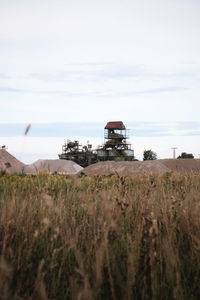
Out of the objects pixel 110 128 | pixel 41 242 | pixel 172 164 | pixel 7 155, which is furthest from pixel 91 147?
pixel 41 242

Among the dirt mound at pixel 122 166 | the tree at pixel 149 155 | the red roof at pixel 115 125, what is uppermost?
the red roof at pixel 115 125

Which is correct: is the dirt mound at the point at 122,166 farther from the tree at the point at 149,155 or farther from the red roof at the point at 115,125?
the tree at the point at 149,155

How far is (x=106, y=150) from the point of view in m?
52.9

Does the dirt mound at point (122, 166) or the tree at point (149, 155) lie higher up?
the tree at point (149, 155)

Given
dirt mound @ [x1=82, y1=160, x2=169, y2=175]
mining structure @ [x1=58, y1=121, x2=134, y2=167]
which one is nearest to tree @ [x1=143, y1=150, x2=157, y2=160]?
mining structure @ [x1=58, y1=121, x2=134, y2=167]

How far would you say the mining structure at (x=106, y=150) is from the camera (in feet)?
166

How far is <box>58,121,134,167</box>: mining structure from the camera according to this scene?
50.5 meters

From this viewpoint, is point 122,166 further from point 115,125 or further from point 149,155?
point 149,155

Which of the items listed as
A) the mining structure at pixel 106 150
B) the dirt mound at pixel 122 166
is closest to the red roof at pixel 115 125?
the mining structure at pixel 106 150

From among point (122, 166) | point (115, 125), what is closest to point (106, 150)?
point (115, 125)

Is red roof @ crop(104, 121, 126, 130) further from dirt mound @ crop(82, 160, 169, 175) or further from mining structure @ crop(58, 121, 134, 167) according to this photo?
dirt mound @ crop(82, 160, 169, 175)

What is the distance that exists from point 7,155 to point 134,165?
5353mm

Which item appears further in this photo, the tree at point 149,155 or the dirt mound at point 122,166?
the tree at point 149,155

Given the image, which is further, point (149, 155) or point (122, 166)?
point (149, 155)
